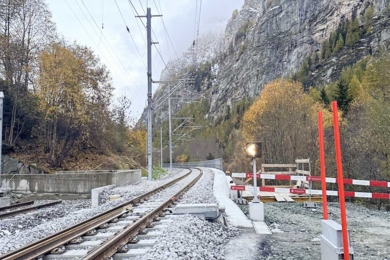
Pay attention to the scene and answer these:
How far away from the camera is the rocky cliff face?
94.6 meters

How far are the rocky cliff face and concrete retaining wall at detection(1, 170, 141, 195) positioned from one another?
82345 millimetres

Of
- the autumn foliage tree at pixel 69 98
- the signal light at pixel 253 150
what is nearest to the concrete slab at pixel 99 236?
the signal light at pixel 253 150

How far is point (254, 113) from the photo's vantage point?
32312 mm

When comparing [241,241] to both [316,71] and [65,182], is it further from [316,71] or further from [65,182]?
[316,71]

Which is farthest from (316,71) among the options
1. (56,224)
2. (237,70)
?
(56,224)

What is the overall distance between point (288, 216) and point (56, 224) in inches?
232

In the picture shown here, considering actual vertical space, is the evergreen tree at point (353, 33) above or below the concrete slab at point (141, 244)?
above

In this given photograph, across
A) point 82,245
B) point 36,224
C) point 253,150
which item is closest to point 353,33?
point 253,150

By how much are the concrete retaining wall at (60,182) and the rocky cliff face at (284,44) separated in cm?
8234

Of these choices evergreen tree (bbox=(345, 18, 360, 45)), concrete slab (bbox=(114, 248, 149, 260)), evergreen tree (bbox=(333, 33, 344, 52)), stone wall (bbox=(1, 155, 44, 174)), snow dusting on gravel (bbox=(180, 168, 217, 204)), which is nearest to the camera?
concrete slab (bbox=(114, 248, 149, 260))

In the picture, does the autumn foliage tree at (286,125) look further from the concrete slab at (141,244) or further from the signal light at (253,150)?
the concrete slab at (141,244)

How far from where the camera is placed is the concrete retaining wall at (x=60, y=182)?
16.8m

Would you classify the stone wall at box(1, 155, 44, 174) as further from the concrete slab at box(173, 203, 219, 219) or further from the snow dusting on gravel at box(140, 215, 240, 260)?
the snow dusting on gravel at box(140, 215, 240, 260)

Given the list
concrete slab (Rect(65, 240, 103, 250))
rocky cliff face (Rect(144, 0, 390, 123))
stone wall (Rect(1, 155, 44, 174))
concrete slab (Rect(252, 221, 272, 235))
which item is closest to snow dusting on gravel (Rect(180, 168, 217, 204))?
concrete slab (Rect(252, 221, 272, 235))
